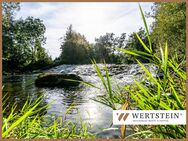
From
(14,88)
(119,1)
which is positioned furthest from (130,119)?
(14,88)

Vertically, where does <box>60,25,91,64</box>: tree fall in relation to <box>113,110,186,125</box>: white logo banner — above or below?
above

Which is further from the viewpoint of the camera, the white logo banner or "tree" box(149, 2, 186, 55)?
"tree" box(149, 2, 186, 55)

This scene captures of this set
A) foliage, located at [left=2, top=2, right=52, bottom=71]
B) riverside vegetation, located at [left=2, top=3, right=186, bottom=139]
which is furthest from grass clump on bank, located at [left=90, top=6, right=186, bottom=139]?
foliage, located at [left=2, top=2, right=52, bottom=71]

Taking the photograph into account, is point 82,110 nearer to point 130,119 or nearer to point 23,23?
point 23,23

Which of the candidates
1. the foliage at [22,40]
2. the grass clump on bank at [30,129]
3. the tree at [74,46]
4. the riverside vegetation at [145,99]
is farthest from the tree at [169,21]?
the grass clump on bank at [30,129]

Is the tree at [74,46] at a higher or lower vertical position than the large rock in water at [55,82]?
higher

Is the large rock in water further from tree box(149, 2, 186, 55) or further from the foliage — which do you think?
the foliage

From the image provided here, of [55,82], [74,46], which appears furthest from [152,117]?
[55,82]

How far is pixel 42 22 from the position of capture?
9.69 feet

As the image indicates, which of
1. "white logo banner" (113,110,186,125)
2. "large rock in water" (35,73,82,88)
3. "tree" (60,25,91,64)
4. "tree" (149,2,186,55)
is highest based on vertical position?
"tree" (149,2,186,55)

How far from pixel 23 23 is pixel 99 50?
2.90ft

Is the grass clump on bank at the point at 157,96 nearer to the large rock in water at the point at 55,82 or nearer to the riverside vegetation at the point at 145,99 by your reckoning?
the riverside vegetation at the point at 145,99

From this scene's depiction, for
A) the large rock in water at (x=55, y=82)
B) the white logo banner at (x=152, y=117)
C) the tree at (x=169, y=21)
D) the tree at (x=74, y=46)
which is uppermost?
the tree at (x=169, y=21)

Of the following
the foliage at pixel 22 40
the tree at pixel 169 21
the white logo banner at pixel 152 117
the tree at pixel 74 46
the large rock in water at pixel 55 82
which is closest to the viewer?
the white logo banner at pixel 152 117
